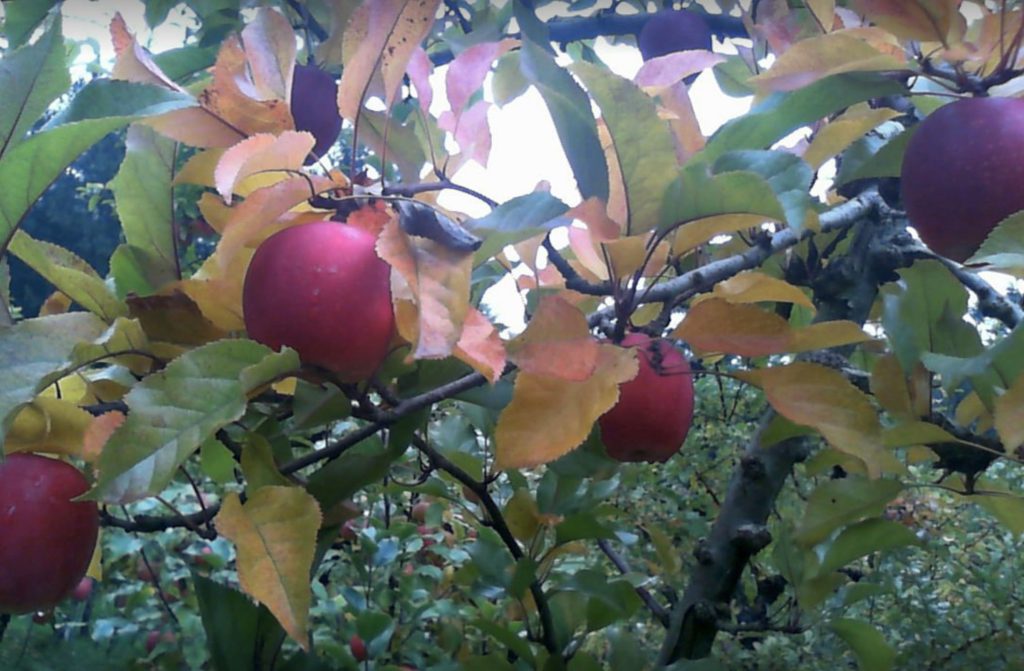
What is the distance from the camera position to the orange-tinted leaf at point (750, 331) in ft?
1.51

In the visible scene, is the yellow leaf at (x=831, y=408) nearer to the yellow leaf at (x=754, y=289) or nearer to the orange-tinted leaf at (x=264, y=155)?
the yellow leaf at (x=754, y=289)

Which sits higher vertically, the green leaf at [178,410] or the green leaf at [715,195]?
the green leaf at [715,195]

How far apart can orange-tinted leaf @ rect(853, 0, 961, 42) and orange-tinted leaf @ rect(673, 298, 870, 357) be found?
0.17 metres

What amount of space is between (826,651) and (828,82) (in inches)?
46.8

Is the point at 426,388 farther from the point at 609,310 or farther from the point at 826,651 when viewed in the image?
the point at 826,651

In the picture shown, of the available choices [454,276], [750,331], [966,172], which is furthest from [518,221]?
[966,172]

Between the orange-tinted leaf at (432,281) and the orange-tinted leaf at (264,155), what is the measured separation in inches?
2.6

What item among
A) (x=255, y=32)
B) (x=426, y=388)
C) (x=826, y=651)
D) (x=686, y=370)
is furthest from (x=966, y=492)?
(x=826, y=651)

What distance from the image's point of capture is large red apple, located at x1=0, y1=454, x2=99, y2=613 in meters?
0.44

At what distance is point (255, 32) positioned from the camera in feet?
1.55

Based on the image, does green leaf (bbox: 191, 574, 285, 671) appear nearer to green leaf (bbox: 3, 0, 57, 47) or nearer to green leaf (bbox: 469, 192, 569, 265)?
green leaf (bbox: 469, 192, 569, 265)

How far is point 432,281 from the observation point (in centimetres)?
36

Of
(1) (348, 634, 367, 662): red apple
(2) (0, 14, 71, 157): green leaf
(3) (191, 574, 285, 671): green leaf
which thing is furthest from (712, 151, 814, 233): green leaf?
(1) (348, 634, 367, 662): red apple

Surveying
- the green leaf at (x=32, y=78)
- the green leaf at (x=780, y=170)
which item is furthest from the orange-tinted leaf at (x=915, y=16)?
the green leaf at (x=32, y=78)
